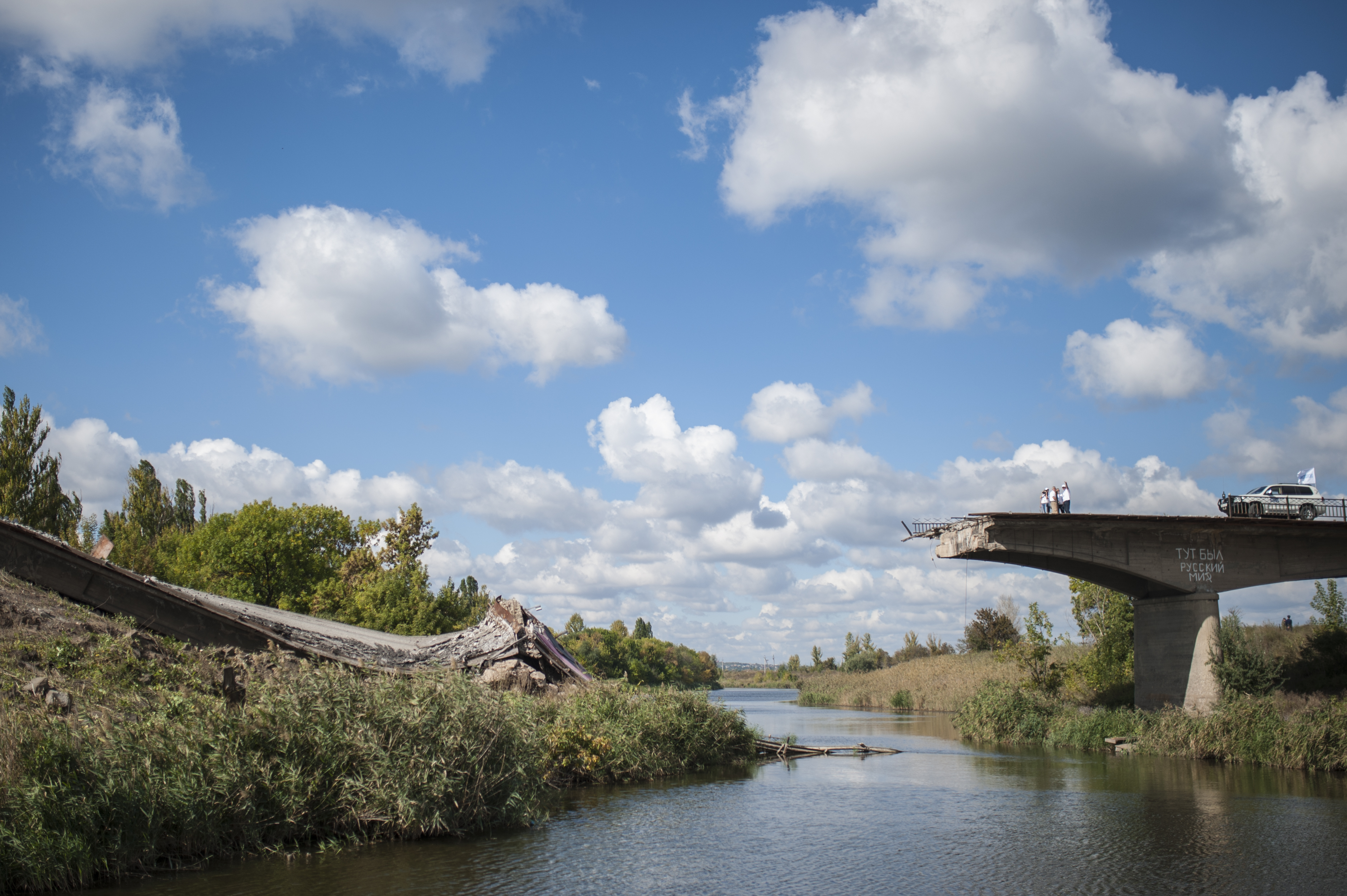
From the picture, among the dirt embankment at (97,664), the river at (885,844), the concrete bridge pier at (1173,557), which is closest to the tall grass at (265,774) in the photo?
the river at (885,844)

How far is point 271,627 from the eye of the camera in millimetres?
25906

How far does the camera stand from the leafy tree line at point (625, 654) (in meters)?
98.5

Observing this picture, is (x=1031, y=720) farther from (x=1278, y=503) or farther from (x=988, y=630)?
(x=988, y=630)

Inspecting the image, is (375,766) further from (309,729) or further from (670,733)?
(670,733)

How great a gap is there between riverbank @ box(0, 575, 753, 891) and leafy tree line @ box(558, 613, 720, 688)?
56.2 meters

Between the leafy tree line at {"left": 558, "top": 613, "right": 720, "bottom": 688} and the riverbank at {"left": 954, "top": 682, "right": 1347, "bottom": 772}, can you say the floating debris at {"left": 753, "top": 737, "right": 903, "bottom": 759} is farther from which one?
the leafy tree line at {"left": 558, "top": 613, "right": 720, "bottom": 688}

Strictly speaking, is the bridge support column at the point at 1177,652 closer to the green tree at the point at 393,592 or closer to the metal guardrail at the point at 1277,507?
the metal guardrail at the point at 1277,507

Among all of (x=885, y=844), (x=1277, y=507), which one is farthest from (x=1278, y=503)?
(x=885, y=844)

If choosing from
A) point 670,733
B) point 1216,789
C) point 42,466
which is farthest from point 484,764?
point 42,466

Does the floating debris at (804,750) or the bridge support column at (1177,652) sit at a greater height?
the bridge support column at (1177,652)

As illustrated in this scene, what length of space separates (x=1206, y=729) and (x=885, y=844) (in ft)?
69.9

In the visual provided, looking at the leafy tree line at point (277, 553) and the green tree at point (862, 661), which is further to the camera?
the green tree at point (862, 661)

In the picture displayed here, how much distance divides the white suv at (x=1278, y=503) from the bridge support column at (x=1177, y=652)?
4646mm

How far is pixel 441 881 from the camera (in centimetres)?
1387
